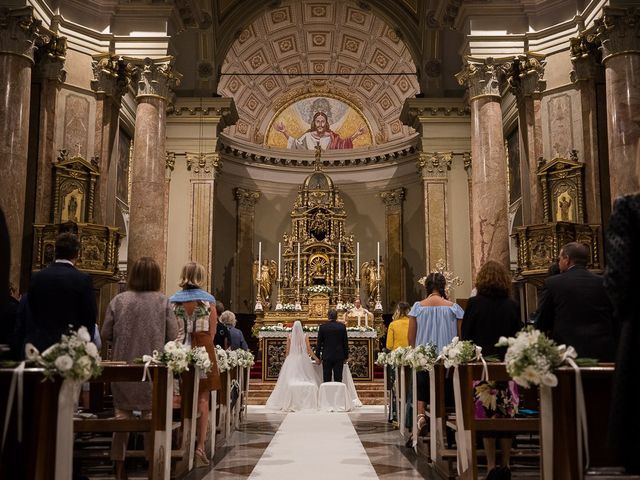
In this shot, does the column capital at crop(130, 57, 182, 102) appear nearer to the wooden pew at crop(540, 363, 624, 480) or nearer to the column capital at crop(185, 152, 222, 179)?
the column capital at crop(185, 152, 222, 179)

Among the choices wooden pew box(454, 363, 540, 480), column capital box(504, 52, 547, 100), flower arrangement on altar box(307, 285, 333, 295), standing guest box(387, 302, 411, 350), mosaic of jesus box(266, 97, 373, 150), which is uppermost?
mosaic of jesus box(266, 97, 373, 150)

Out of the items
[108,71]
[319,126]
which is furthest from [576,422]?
[319,126]

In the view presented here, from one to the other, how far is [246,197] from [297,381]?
10.9 m

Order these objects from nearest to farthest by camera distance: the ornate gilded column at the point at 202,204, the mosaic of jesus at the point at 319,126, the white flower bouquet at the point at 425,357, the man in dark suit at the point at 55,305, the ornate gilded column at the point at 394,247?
the man in dark suit at the point at 55,305
the white flower bouquet at the point at 425,357
the ornate gilded column at the point at 202,204
the ornate gilded column at the point at 394,247
the mosaic of jesus at the point at 319,126

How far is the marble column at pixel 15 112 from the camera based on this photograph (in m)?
10.3

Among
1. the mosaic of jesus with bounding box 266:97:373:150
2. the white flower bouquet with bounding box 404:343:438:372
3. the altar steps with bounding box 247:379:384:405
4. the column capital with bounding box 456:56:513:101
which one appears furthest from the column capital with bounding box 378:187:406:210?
the white flower bouquet with bounding box 404:343:438:372

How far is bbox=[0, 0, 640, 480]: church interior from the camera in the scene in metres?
10.4

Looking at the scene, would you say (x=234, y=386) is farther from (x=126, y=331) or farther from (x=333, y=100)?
(x=333, y=100)

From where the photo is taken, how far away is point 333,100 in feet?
82.6

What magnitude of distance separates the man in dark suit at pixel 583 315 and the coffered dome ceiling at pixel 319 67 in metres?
17.2

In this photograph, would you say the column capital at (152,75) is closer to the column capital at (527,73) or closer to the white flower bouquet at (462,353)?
the column capital at (527,73)

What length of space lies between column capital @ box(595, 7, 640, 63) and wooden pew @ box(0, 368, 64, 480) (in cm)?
952

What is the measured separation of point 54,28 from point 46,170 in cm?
244

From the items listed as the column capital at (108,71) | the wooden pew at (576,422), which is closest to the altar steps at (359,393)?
the column capital at (108,71)
